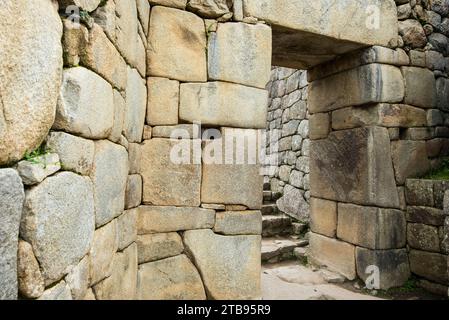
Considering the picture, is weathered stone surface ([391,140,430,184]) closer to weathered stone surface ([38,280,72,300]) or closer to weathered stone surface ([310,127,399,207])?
weathered stone surface ([310,127,399,207])

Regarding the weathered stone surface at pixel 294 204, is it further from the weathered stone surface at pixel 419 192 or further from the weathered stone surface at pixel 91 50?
the weathered stone surface at pixel 91 50

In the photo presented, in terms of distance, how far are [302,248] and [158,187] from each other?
2967mm

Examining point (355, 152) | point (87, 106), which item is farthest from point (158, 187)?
point (355, 152)

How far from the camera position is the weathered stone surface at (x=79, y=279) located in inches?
46.3

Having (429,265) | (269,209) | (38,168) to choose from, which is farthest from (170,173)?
(269,209)

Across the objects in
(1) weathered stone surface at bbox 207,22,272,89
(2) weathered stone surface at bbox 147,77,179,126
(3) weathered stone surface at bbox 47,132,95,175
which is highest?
(1) weathered stone surface at bbox 207,22,272,89

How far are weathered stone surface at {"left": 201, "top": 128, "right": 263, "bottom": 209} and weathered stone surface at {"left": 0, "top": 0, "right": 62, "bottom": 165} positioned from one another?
4.90ft

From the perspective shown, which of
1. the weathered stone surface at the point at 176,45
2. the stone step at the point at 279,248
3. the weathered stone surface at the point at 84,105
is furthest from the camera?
the stone step at the point at 279,248

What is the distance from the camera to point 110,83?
1517 mm

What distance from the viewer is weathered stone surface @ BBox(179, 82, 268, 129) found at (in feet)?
8.00

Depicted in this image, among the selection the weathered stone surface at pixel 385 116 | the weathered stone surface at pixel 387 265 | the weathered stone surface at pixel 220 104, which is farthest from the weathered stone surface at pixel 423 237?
the weathered stone surface at pixel 220 104

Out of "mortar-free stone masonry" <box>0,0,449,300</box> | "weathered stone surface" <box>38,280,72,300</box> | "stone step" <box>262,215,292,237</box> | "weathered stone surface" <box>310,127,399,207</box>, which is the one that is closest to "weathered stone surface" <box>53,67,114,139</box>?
"mortar-free stone masonry" <box>0,0,449,300</box>

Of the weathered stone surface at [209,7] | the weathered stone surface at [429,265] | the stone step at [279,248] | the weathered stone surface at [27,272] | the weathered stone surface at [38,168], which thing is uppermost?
the weathered stone surface at [209,7]

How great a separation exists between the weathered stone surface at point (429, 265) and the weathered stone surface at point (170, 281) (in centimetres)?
244
